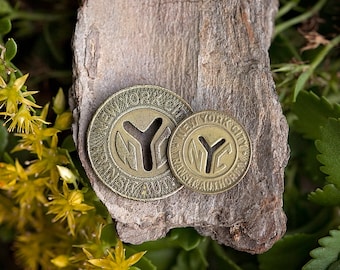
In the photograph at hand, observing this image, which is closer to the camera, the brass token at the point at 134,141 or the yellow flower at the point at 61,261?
the brass token at the point at 134,141

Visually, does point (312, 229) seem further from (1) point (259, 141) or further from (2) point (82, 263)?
(2) point (82, 263)

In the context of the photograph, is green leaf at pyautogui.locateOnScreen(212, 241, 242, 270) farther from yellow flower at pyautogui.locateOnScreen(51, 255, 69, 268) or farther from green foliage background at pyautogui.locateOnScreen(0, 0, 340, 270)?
yellow flower at pyautogui.locateOnScreen(51, 255, 69, 268)

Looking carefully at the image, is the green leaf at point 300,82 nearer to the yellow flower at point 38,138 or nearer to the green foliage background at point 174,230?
the green foliage background at point 174,230

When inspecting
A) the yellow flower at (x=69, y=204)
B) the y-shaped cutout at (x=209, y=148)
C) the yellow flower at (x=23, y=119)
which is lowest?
the yellow flower at (x=69, y=204)

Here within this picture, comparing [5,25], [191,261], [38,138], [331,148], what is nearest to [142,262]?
[191,261]

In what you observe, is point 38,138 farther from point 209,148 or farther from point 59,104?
point 209,148

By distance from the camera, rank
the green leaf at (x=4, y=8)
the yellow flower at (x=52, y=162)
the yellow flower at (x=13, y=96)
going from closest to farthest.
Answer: the yellow flower at (x=13, y=96), the yellow flower at (x=52, y=162), the green leaf at (x=4, y=8)

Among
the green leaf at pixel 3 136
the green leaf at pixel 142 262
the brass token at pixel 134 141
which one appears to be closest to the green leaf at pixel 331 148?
the brass token at pixel 134 141
